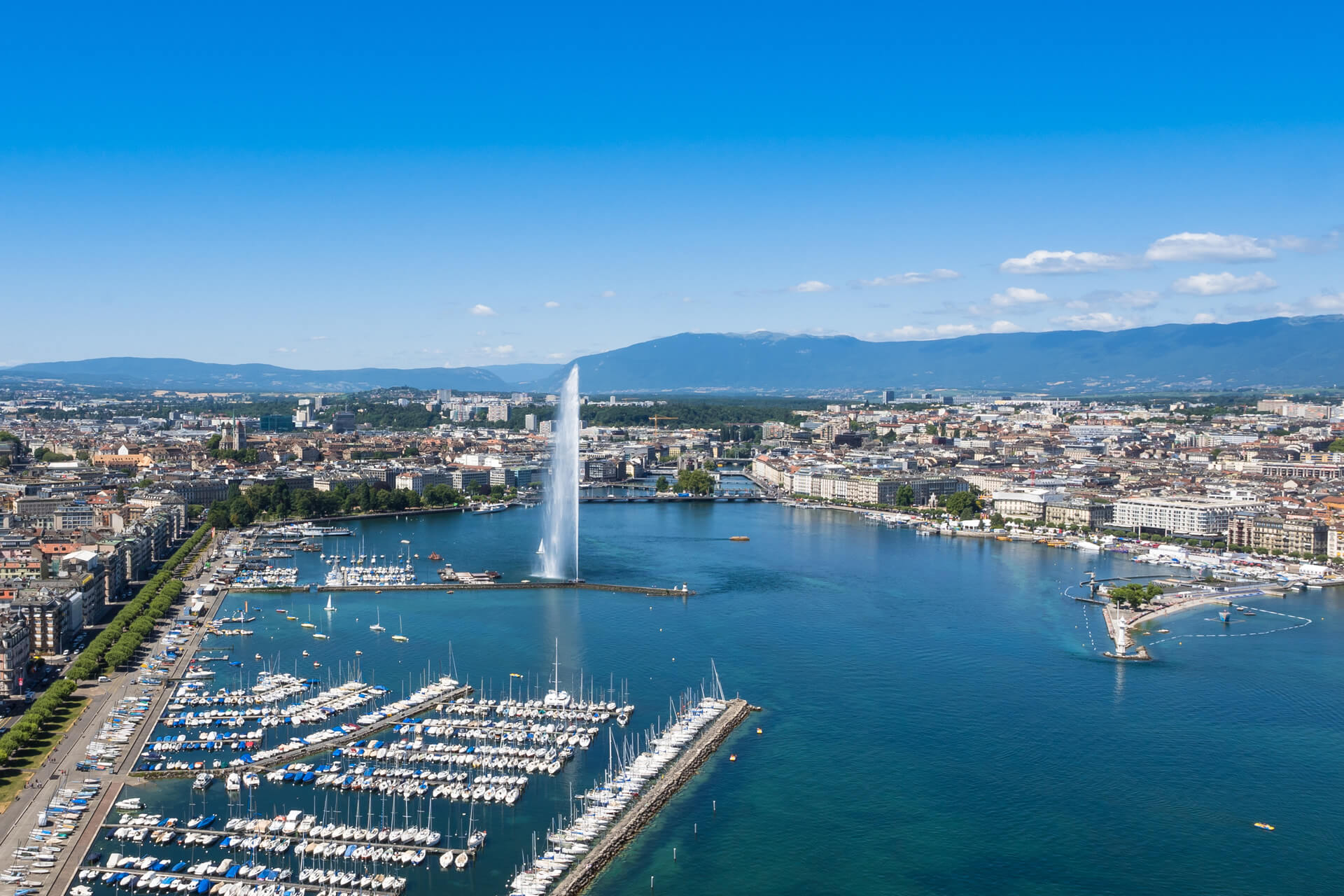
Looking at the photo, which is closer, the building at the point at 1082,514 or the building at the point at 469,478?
the building at the point at 1082,514

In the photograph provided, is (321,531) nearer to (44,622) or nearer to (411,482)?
(411,482)

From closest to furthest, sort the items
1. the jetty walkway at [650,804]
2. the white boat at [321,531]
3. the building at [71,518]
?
1. the jetty walkway at [650,804]
2. the building at [71,518]
3. the white boat at [321,531]

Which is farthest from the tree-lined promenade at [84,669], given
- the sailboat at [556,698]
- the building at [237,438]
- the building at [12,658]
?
the building at [237,438]

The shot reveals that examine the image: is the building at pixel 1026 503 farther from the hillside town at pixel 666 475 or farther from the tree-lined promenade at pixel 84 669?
the tree-lined promenade at pixel 84 669

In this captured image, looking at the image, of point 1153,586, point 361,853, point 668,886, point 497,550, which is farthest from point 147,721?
point 1153,586

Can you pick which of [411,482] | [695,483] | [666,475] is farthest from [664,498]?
[666,475]

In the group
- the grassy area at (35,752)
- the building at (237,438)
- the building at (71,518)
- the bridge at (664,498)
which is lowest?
the grassy area at (35,752)

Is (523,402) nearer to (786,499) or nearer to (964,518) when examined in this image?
(786,499)
